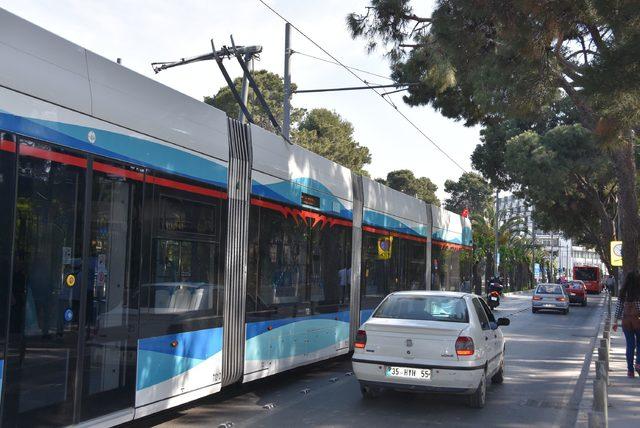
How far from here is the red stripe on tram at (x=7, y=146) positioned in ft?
14.6

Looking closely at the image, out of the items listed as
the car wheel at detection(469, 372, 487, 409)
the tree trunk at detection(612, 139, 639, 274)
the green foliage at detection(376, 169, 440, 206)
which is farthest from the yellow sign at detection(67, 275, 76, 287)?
the green foliage at detection(376, 169, 440, 206)

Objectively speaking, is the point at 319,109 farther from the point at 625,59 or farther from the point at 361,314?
the point at 625,59

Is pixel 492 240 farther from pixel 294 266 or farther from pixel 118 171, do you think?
pixel 118 171

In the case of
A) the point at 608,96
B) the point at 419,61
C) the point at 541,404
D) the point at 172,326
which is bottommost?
the point at 541,404

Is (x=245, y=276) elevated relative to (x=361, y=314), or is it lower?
elevated

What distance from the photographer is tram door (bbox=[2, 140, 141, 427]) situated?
14.9ft

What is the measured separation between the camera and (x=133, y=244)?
226 inches

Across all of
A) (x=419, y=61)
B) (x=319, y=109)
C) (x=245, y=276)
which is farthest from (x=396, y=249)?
(x=319, y=109)

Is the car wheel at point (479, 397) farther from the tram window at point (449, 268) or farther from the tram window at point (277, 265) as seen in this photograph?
the tram window at point (449, 268)

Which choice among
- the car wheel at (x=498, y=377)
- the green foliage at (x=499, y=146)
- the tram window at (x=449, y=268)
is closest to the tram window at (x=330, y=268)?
the car wheel at (x=498, y=377)

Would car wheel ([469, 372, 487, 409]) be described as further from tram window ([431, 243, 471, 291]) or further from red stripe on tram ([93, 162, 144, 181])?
tram window ([431, 243, 471, 291])

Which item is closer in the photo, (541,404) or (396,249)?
(541,404)

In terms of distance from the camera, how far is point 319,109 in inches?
1816

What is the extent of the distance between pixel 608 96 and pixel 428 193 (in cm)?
6679
